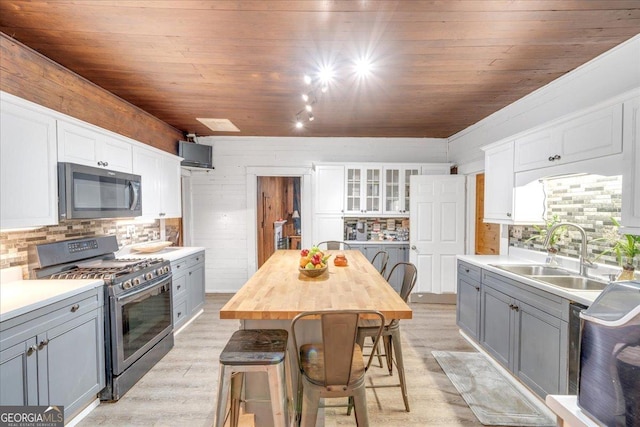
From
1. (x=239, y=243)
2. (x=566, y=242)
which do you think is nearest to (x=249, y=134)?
(x=239, y=243)

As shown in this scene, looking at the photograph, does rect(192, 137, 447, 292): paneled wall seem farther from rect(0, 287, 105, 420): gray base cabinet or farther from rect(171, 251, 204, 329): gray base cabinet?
rect(0, 287, 105, 420): gray base cabinet

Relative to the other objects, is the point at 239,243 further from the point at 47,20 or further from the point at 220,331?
the point at 47,20

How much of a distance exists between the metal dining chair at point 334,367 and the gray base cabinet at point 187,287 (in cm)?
219

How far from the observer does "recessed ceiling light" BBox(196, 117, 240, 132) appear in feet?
13.3

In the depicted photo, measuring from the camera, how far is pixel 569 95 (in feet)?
8.50

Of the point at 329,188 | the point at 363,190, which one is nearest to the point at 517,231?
the point at 363,190

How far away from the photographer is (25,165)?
74.7 inches

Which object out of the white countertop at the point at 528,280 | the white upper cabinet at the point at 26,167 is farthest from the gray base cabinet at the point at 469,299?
the white upper cabinet at the point at 26,167

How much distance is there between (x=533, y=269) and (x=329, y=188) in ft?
9.39

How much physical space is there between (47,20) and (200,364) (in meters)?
2.82

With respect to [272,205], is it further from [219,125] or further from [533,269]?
[533,269]

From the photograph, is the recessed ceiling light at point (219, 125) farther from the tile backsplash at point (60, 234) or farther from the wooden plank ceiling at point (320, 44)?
the tile backsplash at point (60, 234)

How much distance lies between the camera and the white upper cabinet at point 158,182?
10.6 feet

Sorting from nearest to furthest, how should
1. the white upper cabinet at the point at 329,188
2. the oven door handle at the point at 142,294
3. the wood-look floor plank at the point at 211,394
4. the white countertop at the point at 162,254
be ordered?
1. the wood-look floor plank at the point at 211,394
2. the oven door handle at the point at 142,294
3. the white countertop at the point at 162,254
4. the white upper cabinet at the point at 329,188
